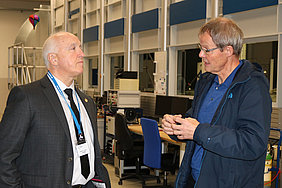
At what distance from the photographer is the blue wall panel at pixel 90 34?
11.7 meters

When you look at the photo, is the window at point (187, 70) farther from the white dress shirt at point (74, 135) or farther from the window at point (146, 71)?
the white dress shirt at point (74, 135)

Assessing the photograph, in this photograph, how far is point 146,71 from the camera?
907 centimetres

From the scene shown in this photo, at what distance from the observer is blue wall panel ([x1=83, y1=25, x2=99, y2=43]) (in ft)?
38.2

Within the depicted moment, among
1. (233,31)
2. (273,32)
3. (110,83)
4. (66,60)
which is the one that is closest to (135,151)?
(273,32)

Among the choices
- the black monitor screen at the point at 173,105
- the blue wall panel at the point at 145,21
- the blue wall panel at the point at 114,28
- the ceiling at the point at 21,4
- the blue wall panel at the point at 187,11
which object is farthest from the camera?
the ceiling at the point at 21,4

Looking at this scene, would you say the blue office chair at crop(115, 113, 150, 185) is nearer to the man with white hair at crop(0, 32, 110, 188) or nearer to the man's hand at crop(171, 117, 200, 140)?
the man with white hair at crop(0, 32, 110, 188)

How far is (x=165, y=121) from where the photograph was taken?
2121mm

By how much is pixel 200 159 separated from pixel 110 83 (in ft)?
31.1

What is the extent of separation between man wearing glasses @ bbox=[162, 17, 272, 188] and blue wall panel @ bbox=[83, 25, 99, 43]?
9.83 meters

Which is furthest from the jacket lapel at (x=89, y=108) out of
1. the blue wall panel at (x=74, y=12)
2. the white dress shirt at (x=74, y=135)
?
the blue wall panel at (x=74, y=12)

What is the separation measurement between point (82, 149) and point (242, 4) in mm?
3998

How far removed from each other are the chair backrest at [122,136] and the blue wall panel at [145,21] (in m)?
2.72

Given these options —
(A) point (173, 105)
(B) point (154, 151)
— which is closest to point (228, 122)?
(B) point (154, 151)

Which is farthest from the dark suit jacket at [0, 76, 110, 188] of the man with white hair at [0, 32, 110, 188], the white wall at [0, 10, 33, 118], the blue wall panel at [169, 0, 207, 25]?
the white wall at [0, 10, 33, 118]
